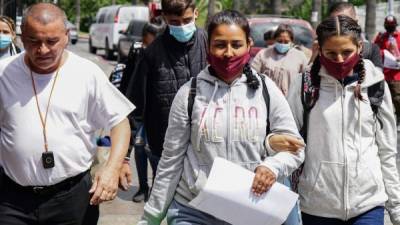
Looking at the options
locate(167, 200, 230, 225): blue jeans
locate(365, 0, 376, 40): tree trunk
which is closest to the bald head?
locate(167, 200, 230, 225): blue jeans

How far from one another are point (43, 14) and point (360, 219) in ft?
5.92

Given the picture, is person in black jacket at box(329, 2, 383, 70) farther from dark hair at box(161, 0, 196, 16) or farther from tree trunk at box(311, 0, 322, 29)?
tree trunk at box(311, 0, 322, 29)

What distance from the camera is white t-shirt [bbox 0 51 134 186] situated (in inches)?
159

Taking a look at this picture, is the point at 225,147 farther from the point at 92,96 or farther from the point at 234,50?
the point at 92,96

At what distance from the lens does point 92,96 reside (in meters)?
4.17

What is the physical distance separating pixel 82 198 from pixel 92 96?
19.6 inches

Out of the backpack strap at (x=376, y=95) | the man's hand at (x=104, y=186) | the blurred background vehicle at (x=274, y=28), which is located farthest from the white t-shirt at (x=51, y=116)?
the blurred background vehicle at (x=274, y=28)

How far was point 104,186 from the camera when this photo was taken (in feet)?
13.1

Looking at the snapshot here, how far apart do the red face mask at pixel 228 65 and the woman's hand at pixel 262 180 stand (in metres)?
0.46

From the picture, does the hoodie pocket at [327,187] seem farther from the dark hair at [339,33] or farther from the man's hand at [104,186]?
the man's hand at [104,186]

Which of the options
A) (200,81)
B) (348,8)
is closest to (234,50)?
(200,81)

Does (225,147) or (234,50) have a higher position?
(234,50)

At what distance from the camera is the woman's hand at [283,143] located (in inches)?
151

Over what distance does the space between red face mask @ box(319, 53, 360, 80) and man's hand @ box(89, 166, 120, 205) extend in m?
1.17
